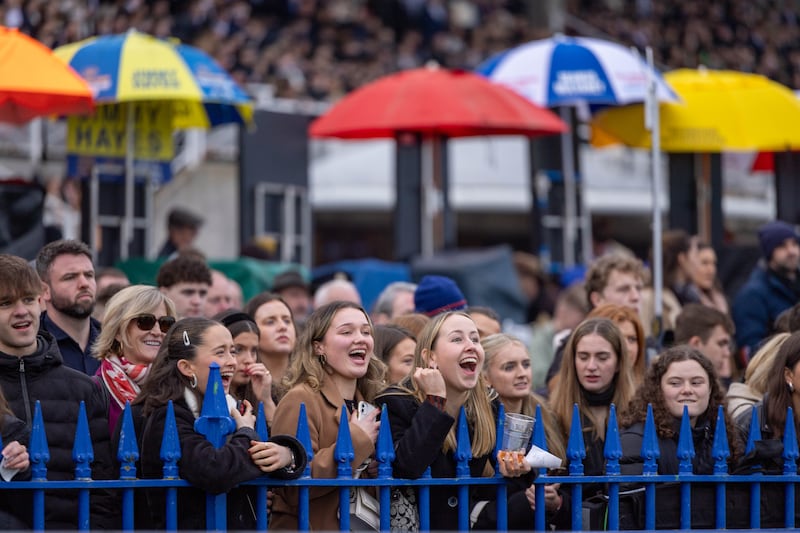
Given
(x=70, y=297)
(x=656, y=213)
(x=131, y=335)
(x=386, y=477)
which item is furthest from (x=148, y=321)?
(x=656, y=213)

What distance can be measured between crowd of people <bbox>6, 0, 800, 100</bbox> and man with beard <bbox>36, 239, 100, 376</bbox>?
26.3 feet

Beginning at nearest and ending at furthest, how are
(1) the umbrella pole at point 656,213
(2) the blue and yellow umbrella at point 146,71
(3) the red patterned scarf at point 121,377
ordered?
(3) the red patterned scarf at point 121,377, (1) the umbrella pole at point 656,213, (2) the blue and yellow umbrella at point 146,71

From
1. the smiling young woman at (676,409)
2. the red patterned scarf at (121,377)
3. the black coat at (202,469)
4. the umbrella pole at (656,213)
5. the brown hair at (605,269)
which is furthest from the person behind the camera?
the umbrella pole at (656,213)

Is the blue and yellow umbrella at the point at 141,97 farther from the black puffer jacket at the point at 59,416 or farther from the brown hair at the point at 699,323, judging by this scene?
the black puffer jacket at the point at 59,416

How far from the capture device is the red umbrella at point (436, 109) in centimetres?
1321

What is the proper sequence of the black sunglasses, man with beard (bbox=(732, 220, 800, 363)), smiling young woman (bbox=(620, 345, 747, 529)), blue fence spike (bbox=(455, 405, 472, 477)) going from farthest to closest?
man with beard (bbox=(732, 220, 800, 363)) → the black sunglasses → smiling young woman (bbox=(620, 345, 747, 529)) → blue fence spike (bbox=(455, 405, 472, 477))

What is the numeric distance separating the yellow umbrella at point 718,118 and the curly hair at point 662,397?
6.50m

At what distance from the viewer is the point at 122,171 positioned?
13.1m

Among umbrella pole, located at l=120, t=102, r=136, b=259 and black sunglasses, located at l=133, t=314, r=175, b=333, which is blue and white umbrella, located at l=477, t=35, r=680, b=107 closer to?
umbrella pole, located at l=120, t=102, r=136, b=259

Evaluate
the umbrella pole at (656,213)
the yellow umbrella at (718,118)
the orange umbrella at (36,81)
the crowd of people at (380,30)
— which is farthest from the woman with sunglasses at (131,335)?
the crowd of people at (380,30)

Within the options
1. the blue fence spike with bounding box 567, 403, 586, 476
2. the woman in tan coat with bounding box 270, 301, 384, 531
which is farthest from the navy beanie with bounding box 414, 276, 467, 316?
the blue fence spike with bounding box 567, 403, 586, 476

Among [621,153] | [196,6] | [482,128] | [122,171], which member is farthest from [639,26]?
[122,171]

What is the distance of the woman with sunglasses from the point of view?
6785 mm

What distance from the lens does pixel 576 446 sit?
19.9 ft
